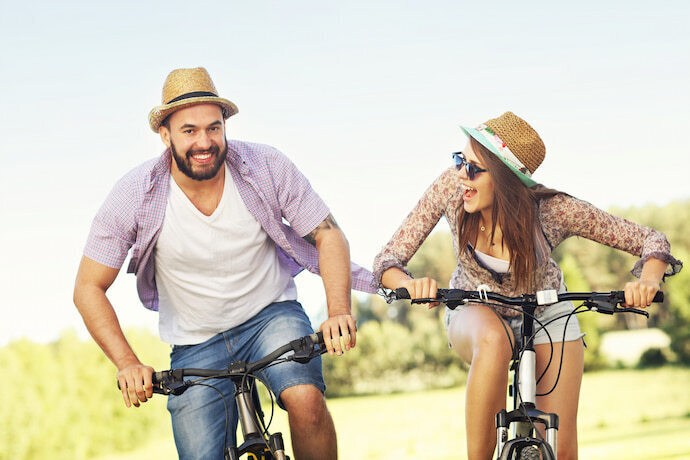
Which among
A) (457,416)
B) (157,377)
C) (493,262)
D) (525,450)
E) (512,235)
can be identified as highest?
(512,235)

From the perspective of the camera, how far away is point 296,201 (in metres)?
3.98

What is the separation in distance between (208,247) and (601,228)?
6.16ft

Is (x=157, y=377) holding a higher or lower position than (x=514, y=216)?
lower

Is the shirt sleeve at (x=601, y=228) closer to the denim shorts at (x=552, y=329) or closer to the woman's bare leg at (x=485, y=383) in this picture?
the denim shorts at (x=552, y=329)

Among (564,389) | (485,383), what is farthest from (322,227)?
(564,389)

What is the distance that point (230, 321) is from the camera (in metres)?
3.94

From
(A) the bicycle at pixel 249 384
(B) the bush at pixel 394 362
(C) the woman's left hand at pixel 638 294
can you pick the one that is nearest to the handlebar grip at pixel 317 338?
(A) the bicycle at pixel 249 384

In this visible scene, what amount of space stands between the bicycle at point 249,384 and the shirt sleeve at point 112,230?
777 mm

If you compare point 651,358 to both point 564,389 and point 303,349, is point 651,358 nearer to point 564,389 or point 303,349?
point 564,389

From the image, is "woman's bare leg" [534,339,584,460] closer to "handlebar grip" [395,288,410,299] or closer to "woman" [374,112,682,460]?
"woman" [374,112,682,460]

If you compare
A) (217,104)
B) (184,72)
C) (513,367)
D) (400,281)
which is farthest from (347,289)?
(184,72)

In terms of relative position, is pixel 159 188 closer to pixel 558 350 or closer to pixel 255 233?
pixel 255 233

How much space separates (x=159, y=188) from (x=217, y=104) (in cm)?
50

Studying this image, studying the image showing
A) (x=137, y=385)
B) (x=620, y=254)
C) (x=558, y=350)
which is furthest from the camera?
(x=620, y=254)
